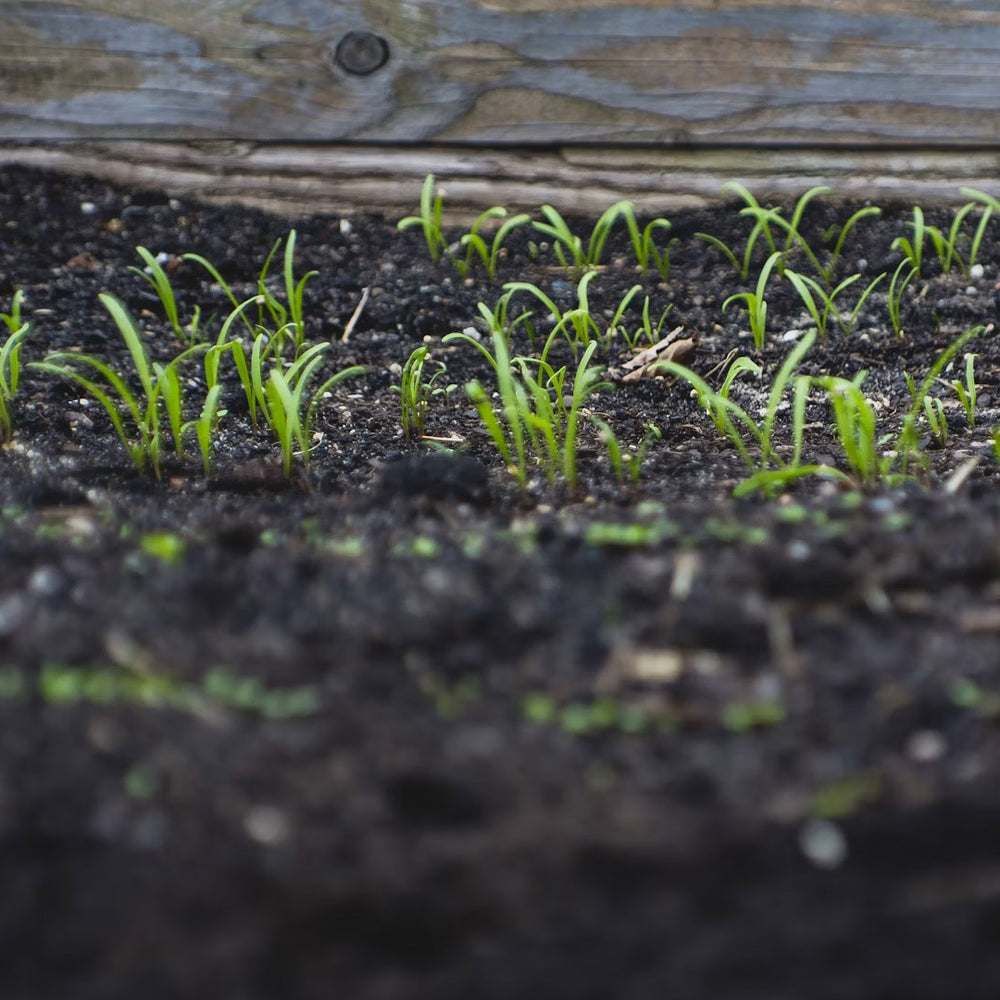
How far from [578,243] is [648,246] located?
261 millimetres

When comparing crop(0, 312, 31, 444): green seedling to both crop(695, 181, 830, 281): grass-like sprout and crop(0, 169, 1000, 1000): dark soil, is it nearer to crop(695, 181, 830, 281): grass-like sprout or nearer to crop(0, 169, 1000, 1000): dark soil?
crop(0, 169, 1000, 1000): dark soil

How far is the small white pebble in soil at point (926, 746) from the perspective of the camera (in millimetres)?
833

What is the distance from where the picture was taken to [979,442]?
189 cm

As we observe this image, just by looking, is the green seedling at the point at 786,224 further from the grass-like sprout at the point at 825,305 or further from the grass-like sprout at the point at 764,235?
the grass-like sprout at the point at 825,305

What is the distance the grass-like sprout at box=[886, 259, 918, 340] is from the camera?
2.38 meters

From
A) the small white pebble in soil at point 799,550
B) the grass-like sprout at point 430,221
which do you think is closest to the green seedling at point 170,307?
the grass-like sprout at point 430,221

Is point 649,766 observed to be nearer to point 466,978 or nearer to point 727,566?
point 466,978

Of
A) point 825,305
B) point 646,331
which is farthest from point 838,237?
point 646,331

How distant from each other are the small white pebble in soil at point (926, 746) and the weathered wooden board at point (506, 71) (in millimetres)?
2492

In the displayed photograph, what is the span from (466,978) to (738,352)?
1956 millimetres

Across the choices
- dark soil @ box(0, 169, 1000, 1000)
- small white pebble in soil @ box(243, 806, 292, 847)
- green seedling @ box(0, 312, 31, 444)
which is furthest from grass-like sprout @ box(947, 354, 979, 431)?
green seedling @ box(0, 312, 31, 444)

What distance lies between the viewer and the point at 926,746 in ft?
2.77

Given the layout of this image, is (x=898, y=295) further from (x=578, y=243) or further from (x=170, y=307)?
(x=170, y=307)

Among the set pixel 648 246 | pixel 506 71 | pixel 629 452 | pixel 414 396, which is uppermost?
pixel 506 71
